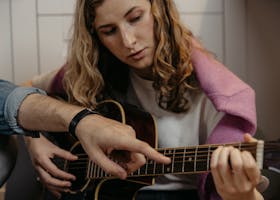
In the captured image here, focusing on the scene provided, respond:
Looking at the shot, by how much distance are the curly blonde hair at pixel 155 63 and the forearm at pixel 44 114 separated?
6.7 inches

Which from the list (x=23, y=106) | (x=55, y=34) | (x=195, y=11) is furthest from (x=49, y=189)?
(x=195, y=11)

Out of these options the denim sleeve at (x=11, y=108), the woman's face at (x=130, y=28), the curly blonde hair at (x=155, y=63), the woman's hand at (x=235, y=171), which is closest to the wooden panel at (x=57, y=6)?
the curly blonde hair at (x=155, y=63)

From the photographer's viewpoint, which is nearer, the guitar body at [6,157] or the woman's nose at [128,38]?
the guitar body at [6,157]

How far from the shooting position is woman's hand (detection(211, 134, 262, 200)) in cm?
83

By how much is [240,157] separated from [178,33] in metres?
0.46

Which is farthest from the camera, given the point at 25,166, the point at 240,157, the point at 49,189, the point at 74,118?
the point at 25,166

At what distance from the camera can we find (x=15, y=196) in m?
1.33

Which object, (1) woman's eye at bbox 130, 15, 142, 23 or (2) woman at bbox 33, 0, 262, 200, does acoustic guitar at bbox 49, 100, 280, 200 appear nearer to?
(2) woman at bbox 33, 0, 262, 200

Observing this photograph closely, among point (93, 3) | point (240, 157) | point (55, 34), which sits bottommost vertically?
point (240, 157)

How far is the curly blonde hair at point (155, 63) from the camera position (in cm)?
117

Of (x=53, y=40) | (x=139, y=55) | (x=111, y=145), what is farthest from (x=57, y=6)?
(x=111, y=145)

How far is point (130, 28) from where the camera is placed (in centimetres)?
115

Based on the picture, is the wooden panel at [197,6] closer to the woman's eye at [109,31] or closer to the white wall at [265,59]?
the white wall at [265,59]

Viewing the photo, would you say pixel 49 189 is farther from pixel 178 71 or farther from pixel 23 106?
pixel 178 71
